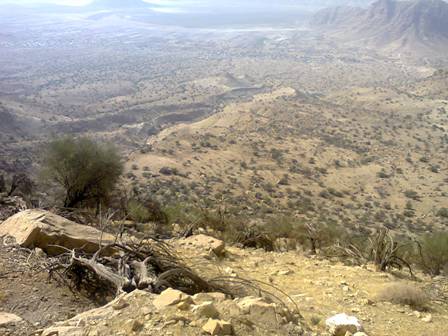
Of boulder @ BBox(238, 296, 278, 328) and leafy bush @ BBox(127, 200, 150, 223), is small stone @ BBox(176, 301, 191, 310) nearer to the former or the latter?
boulder @ BBox(238, 296, 278, 328)

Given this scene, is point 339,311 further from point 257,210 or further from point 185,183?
point 185,183

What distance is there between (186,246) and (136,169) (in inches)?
901

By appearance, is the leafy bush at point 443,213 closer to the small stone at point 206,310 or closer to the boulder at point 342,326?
the boulder at point 342,326

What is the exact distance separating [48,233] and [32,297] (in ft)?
5.81

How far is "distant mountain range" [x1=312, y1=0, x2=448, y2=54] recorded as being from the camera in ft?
496

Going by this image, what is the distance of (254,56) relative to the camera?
151625mm

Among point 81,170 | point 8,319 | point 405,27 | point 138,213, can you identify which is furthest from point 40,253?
point 405,27

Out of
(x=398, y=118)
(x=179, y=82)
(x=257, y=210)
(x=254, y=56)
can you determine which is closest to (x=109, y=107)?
(x=179, y=82)

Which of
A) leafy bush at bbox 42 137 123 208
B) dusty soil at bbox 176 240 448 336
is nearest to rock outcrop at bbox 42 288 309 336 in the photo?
dusty soil at bbox 176 240 448 336

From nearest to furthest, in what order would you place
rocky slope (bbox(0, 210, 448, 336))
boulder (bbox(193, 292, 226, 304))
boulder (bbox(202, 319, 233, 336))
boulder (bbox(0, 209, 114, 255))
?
boulder (bbox(202, 319, 233, 336)) → rocky slope (bbox(0, 210, 448, 336)) → boulder (bbox(193, 292, 226, 304)) → boulder (bbox(0, 209, 114, 255))

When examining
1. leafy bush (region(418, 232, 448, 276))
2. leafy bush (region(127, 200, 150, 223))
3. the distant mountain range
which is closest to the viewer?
leafy bush (region(418, 232, 448, 276))

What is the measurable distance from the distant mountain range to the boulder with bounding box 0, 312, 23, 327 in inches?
6089

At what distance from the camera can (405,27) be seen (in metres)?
159

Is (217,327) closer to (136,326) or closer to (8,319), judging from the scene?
(136,326)
